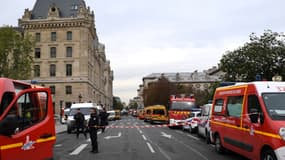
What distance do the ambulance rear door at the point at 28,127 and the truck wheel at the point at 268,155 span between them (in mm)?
4750

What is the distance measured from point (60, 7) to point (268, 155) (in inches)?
3242

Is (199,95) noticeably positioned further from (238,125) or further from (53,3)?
(238,125)

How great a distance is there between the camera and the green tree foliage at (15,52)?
41281mm

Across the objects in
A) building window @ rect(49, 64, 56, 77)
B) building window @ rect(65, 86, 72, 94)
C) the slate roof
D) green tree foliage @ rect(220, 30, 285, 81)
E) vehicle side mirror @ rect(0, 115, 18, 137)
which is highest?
the slate roof

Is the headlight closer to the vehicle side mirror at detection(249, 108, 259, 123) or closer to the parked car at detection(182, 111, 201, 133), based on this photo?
the vehicle side mirror at detection(249, 108, 259, 123)

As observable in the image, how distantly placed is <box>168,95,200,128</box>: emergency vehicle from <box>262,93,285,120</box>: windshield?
23.1 meters

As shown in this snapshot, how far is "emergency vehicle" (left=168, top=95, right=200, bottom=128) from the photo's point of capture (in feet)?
109

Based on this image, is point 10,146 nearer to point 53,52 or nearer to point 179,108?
point 179,108

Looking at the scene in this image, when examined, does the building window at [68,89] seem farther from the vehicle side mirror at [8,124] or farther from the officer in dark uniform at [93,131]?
the vehicle side mirror at [8,124]

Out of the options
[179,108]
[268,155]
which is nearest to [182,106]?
[179,108]

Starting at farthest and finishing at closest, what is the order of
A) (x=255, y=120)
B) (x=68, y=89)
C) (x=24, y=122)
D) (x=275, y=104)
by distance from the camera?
(x=68, y=89), (x=255, y=120), (x=275, y=104), (x=24, y=122)

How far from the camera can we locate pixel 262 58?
3189cm

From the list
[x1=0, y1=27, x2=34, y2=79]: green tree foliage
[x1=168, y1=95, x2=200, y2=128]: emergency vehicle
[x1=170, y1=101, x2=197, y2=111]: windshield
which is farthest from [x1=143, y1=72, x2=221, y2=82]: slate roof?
[x1=170, y1=101, x2=197, y2=111]: windshield

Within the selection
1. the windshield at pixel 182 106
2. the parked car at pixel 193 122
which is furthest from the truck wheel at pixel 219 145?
the windshield at pixel 182 106
